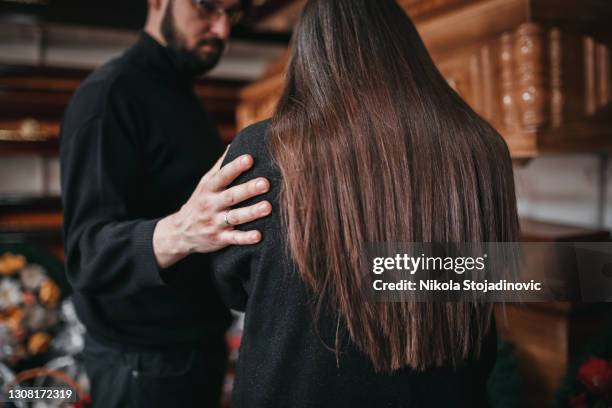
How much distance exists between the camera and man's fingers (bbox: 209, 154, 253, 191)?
25.8 inches

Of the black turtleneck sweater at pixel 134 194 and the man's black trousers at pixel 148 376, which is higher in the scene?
the black turtleneck sweater at pixel 134 194

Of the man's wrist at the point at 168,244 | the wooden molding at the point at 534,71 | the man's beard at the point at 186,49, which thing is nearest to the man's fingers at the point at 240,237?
the man's wrist at the point at 168,244

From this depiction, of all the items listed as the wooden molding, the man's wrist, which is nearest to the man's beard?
the man's wrist

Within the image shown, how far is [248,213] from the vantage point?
2.15ft

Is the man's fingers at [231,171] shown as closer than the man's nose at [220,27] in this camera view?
Yes

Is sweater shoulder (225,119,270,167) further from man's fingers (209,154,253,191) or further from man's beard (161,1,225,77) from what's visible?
man's beard (161,1,225,77)

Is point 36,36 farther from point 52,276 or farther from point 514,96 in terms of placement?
point 514,96

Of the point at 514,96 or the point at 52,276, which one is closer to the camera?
the point at 514,96

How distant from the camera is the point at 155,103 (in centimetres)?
101

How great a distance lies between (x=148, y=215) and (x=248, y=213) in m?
0.42

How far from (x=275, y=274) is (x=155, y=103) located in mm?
529

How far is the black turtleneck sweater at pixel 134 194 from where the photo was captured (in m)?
0.84

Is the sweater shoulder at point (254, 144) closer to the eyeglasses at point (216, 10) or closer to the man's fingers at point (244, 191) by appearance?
the man's fingers at point (244, 191)

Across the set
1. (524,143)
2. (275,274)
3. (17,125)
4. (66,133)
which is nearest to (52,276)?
(66,133)
